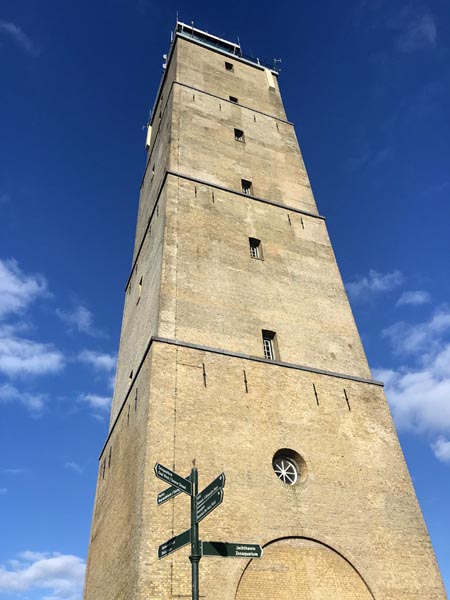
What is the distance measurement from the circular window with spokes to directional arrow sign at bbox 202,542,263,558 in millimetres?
5757

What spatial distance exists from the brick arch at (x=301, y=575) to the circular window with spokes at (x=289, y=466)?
4.84 ft

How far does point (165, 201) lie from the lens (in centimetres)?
1755

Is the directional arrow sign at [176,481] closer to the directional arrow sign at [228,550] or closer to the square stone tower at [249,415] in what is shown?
the directional arrow sign at [228,550]

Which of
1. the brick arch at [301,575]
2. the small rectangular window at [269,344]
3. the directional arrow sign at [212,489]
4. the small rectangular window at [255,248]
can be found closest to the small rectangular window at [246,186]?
the small rectangular window at [255,248]

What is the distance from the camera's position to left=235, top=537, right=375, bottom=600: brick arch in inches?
412

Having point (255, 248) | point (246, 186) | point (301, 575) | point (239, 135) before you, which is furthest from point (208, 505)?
point (239, 135)

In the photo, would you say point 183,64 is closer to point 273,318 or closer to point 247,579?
point 273,318

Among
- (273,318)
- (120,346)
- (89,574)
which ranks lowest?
(89,574)

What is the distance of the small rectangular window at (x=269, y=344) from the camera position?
15.1 metres

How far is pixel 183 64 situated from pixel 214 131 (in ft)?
21.4

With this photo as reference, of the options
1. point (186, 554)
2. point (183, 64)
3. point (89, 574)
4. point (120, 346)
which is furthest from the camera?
point (183, 64)

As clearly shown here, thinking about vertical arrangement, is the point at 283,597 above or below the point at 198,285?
below

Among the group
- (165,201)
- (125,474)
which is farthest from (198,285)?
(125,474)

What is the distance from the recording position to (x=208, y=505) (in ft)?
21.6
